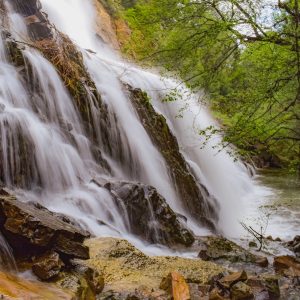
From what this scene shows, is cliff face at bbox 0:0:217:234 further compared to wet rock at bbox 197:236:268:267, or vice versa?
cliff face at bbox 0:0:217:234

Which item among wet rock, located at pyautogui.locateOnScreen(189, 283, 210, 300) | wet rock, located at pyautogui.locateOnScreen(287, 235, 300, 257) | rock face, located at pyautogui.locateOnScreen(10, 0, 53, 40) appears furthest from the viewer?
rock face, located at pyautogui.locateOnScreen(10, 0, 53, 40)

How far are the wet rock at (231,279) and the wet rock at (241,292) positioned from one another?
6 cm

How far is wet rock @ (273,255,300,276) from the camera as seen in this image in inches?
241

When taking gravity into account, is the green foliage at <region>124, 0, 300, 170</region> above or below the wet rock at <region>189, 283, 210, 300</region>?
above

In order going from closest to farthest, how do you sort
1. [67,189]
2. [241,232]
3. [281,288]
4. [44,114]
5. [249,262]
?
[281,288] < [249,262] < [67,189] < [44,114] < [241,232]

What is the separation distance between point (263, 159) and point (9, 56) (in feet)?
57.5

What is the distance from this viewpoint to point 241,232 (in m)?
10.3

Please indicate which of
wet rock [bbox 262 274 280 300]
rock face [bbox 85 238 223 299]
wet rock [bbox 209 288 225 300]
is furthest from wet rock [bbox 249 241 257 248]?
wet rock [bbox 209 288 225 300]

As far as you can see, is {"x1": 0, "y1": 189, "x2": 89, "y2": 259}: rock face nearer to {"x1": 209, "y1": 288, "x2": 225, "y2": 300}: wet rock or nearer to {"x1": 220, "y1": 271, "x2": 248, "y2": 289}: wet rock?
{"x1": 209, "y1": 288, "x2": 225, "y2": 300}: wet rock

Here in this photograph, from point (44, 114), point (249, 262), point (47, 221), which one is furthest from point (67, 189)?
point (249, 262)

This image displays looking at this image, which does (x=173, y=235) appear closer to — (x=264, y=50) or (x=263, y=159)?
(x=264, y=50)

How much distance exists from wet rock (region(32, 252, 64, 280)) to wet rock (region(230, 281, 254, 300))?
6.50 feet

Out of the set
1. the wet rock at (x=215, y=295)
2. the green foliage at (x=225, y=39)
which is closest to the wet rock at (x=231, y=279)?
the wet rock at (x=215, y=295)

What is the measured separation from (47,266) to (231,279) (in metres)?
2.21
